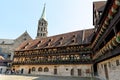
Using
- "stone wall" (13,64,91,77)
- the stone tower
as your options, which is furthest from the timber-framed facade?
the stone tower

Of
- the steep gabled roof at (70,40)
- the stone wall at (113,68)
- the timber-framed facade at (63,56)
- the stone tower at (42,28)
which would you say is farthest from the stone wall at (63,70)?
the stone tower at (42,28)

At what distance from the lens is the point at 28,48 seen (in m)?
40.5

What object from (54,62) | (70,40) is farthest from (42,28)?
(54,62)

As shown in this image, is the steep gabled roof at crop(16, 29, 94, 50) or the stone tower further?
the stone tower

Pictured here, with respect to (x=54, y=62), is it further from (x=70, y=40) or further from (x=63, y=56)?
(x=70, y=40)

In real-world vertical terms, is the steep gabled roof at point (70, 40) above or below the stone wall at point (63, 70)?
above

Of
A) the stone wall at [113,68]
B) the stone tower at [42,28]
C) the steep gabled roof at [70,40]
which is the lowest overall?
the stone wall at [113,68]

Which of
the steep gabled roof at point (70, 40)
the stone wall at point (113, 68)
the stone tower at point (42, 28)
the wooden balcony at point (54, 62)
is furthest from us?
the stone tower at point (42, 28)

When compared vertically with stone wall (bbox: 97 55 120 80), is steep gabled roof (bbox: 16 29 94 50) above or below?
above

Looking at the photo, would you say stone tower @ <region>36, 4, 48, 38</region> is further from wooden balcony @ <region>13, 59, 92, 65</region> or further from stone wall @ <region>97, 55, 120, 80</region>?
stone wall @ <region>97, 55, 120, 80</region>

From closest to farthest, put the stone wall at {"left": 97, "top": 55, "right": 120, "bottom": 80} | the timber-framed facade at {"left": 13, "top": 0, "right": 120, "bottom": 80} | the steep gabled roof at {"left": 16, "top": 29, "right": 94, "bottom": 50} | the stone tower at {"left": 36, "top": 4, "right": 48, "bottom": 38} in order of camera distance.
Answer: the stone wall at {"left": 97, "top": 55, "right": 120, "bottom": 80} → the timber-framed facade at {"left": 13, "top": 0, "right": 120, "bottom": 80} → the steep gabled roof at {"left": 16, "top": 29, "right": 94, "bottom": 50} → the stone tower at {"left": 36, "top": 4, "right": 48, "bottom": 38}

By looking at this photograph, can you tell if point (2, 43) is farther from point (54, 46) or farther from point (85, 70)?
point (85, 70)

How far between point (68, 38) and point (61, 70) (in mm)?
8950

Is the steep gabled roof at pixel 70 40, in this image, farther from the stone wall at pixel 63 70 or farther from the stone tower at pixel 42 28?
the stone tower at pixel 42 28
